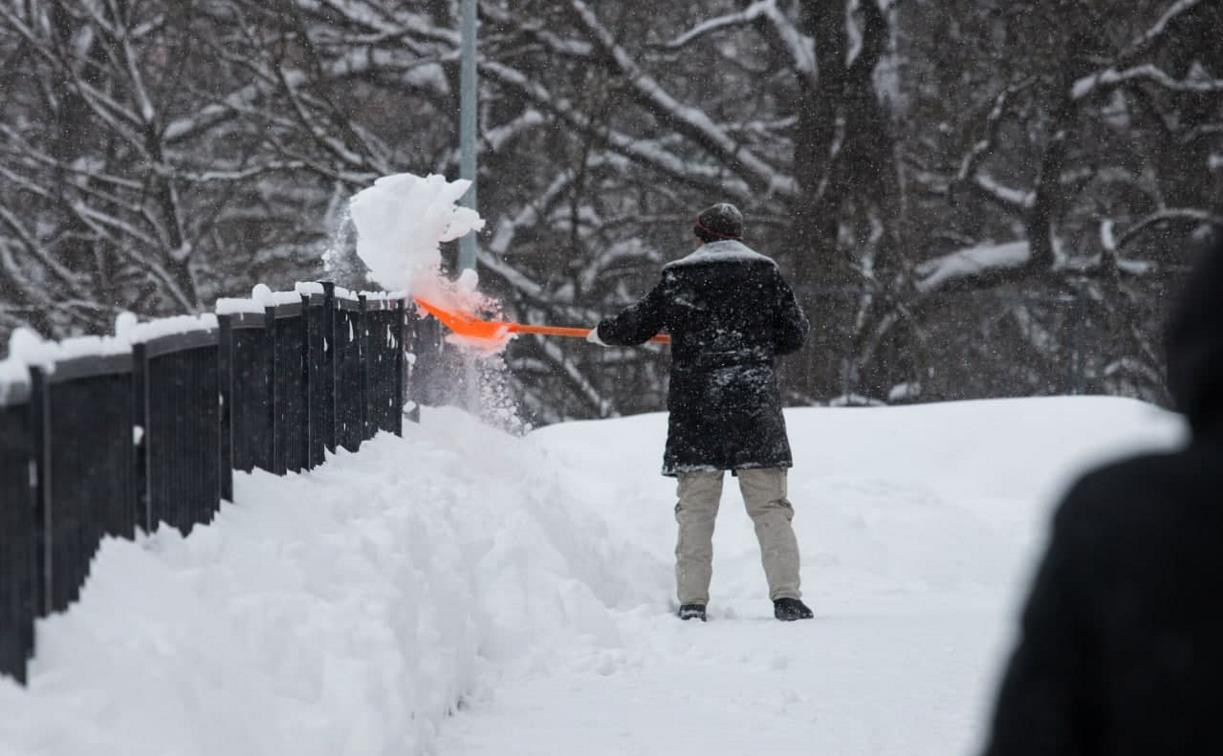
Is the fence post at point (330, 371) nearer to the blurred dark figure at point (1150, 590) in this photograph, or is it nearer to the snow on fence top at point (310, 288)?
the snow on fence top at point (310, 288)

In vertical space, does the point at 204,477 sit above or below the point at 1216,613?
below

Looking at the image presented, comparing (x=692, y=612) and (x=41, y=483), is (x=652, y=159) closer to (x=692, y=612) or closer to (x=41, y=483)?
(x=692, y=612)

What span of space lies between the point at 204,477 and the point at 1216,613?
3831 millimetres

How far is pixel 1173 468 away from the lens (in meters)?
1.43

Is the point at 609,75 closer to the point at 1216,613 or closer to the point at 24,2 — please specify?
the point at 24,2

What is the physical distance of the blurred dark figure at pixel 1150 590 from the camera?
140 centimetres

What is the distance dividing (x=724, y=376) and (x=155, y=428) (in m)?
3.83

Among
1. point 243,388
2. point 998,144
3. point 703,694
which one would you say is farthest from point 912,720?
point 998,144

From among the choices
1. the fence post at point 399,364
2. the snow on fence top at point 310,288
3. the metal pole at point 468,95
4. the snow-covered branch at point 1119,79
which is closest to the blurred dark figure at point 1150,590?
the snow on fence top at point 310,288

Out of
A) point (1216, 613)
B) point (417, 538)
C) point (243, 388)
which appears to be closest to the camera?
point (1216, 613)

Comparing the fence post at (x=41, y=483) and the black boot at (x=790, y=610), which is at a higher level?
the fence post at (x=41, y=483)

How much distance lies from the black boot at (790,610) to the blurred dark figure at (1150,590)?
647 cm

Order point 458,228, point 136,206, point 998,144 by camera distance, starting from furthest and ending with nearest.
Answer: point 136,206
point 998,144
point 458,228

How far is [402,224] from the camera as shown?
954cm
